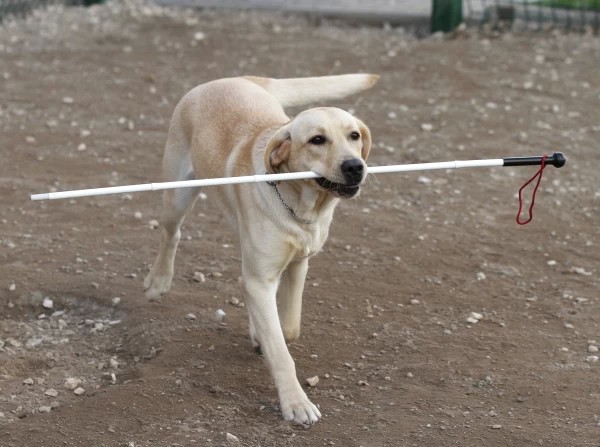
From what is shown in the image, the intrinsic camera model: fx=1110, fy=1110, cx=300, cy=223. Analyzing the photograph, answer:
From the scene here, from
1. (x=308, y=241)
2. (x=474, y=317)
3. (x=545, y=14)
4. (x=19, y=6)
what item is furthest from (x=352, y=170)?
(x=19, y=6)

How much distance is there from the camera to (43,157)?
7.91 meters

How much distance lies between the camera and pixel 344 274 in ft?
20.5

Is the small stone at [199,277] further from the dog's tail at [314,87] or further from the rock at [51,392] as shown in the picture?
the rock at [51,392]

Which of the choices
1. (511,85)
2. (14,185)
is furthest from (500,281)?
(511,85)

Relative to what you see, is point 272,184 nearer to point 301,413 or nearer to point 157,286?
point 301,413

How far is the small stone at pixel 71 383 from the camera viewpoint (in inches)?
195

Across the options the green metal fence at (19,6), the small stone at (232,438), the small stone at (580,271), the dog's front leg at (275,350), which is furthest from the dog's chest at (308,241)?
the green metal fence at (19,6)

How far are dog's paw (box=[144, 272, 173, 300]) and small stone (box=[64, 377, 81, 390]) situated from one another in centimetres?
88

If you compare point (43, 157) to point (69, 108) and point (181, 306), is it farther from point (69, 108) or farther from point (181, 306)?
point (181, 306)

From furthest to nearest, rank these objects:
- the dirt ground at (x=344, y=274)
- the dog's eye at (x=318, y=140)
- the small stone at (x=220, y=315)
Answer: the small stone at (x=220, y=315) < the dirt ground at (x=344, y=274) < the dog's eye at (x=318, y=140)

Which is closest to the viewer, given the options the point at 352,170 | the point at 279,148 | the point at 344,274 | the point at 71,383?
the point at 352,170

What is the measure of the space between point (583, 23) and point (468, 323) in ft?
21.2

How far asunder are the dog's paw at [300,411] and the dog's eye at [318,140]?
1.06 m

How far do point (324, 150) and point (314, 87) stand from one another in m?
1.34
